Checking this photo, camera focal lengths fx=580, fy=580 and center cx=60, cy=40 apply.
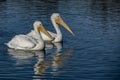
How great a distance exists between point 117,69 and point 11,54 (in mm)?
4201

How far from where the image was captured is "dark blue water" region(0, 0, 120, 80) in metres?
16.6

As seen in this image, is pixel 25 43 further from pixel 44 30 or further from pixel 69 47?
pixel 69 47

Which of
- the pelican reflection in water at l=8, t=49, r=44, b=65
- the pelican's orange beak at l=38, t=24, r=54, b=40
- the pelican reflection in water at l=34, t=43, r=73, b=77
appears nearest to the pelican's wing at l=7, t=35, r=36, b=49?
the pelican reflection in water at l=8, t=49, r=44, b=65

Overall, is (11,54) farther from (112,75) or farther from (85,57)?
(112,75)

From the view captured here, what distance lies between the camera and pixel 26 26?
25703 millimetres

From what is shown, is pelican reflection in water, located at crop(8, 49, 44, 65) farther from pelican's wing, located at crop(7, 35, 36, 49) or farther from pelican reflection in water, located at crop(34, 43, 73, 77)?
pelican reflection in water, located at crop(34, 43, 73, 77)

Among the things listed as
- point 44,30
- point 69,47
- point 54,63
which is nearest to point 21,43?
point 44,30

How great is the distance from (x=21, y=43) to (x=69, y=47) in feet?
5.68

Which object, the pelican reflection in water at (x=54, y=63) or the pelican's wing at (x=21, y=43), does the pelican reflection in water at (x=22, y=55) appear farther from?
the pelican reflection in water at (x=54, y=63)

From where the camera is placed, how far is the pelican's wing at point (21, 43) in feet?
67.7

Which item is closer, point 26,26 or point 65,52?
point 65,52

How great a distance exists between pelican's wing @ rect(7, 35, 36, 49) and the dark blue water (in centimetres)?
30

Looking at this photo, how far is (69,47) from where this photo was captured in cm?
2091

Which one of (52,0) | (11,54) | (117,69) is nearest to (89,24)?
(11,54)
